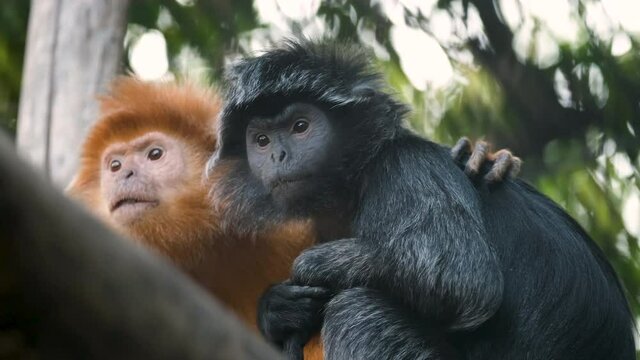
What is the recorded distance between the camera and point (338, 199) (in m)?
4.04

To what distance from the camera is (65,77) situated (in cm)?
549

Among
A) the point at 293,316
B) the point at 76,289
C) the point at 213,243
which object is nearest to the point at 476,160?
the point at 293,316

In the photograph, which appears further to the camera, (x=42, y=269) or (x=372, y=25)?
(x=372, y=25)

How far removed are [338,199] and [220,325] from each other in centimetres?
320

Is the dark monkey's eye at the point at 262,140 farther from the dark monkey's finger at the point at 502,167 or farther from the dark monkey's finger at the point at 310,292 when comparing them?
the dark monkey's finger at the point at 502,167

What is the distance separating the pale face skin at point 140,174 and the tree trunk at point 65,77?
497mm

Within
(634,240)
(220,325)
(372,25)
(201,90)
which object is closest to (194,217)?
(201,90)

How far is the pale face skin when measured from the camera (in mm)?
4770

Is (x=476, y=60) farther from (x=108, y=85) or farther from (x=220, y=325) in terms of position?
(x=220, y=325)

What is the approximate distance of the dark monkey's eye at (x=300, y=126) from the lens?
406 cm

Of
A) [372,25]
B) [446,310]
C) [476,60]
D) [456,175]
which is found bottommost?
[446,310]

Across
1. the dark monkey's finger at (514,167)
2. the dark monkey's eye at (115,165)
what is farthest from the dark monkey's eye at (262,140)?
the dark monkey's eye at (115,165)

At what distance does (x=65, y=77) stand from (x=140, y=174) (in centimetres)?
99

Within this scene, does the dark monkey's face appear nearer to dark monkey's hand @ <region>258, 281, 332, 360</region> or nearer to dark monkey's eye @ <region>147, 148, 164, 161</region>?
dark monkey's hand @ <region>258, 281, 332, 360</region>
